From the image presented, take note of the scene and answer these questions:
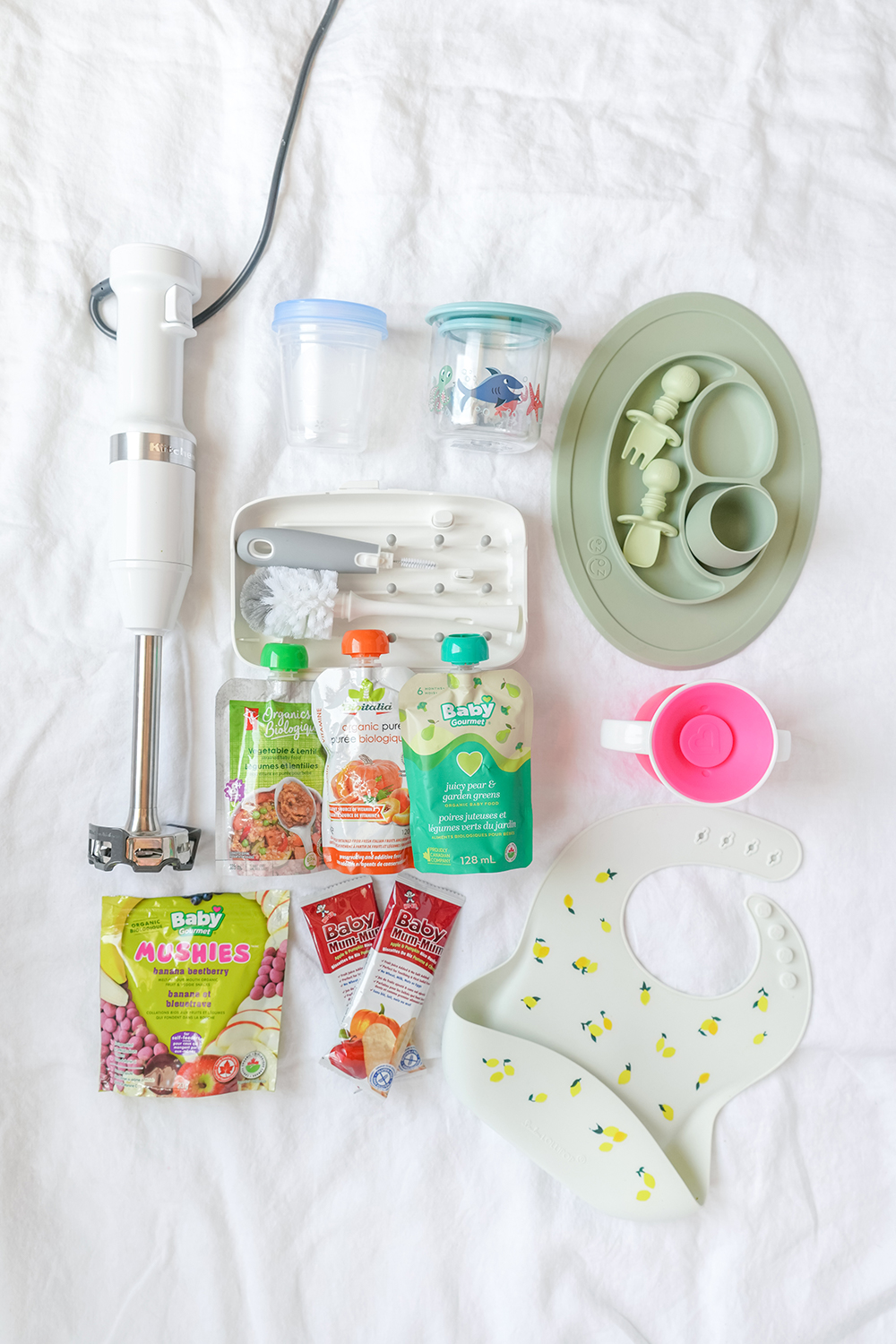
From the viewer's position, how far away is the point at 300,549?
78 centimetres

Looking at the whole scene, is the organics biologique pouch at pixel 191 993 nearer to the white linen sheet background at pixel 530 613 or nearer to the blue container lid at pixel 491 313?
the white linen sheet background at pixel 530 613

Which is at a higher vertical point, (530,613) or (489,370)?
(489,370)

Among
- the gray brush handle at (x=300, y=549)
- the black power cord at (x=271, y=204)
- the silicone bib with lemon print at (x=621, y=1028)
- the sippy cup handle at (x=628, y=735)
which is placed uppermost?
the black power cord at (x=271, y=204)

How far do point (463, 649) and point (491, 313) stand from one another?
1.01 feet

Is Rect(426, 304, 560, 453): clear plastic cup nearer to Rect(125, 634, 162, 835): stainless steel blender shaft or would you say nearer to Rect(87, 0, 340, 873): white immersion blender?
Rect(87, 0, 340, 873): white immersion blender

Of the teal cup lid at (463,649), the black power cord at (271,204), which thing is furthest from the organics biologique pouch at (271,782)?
the black power cord at (271,204)

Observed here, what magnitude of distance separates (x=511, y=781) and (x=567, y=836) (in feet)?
0.47

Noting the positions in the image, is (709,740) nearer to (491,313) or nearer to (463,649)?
(463,649)

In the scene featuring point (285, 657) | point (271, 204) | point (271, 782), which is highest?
point (271, 204)

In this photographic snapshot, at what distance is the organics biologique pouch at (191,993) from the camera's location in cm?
81

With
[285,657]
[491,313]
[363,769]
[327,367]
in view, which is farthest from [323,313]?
[363,769]

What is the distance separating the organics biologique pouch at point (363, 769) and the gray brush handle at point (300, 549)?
8 centimetres

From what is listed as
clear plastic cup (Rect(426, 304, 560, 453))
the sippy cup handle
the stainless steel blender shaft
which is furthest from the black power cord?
the sippy cup handle

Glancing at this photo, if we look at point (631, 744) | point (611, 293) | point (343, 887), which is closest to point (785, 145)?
point (611, 293)
